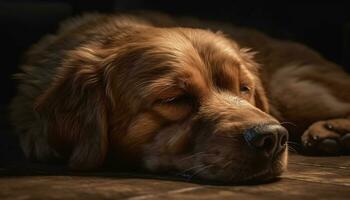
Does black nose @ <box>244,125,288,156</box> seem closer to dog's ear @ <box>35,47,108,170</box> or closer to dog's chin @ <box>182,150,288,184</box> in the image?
dog's chin @ <box>182,150,288,184</box>

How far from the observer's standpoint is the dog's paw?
3838mm

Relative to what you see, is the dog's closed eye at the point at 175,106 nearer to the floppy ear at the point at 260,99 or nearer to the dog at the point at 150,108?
the dog at the point at 150,108

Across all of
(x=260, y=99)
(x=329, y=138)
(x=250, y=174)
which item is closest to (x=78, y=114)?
(x=250, y=174)

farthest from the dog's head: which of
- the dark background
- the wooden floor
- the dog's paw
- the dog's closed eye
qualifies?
the dark background

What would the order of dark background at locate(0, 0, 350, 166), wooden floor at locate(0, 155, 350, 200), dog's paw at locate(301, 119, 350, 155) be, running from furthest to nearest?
dark background at locate(0, 0, 350, 166) < dog's paw at locate(301, 119, 350, 155) < wooden floor at locate(0, 155, 350, 200)

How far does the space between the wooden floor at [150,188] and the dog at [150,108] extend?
0.54 feet

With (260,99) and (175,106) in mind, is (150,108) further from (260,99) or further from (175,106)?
(260,99)

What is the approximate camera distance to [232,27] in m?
4.96

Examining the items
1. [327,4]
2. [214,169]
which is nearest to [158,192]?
[214,169]

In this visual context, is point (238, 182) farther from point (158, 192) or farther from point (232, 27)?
point (232, 27)

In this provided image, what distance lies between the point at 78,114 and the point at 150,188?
0.87 m

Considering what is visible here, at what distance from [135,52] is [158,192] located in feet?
3.59

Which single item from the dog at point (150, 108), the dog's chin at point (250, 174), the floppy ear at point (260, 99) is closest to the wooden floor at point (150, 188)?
the dog's chin at point (250, 174)

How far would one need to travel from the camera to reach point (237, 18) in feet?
18.8
